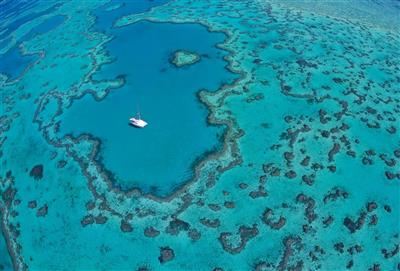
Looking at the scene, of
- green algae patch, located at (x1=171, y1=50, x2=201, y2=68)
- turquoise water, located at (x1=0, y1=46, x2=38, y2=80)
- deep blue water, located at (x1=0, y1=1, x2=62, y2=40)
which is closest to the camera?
green algae patch, located at (x1=171, y1=50, x2=201, y2=68)

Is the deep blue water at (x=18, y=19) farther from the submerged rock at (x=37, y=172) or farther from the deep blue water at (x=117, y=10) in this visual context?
the submerged rock at (x=37, y=172)

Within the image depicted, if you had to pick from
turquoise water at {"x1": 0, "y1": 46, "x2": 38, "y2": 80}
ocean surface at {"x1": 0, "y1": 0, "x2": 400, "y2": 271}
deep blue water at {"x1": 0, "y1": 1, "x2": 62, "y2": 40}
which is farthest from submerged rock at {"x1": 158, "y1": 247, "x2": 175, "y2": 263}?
deep blue water at {"x1": 0, "y1": 1, "x2": 62, "y2": 40}

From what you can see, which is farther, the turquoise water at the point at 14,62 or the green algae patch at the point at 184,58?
the turquoise water at the point at 14,62

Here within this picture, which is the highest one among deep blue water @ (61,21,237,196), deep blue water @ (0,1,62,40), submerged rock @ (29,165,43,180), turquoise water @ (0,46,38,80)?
deep blue water @ (61,21,237,196)

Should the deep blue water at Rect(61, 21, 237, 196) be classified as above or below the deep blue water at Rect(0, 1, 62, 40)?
above

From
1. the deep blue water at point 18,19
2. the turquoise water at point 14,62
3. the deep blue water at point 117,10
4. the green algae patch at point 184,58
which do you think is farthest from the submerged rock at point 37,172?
the deep blue water at point 18,19

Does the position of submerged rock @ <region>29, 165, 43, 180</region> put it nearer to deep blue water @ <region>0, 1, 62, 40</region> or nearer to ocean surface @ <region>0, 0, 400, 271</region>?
ocean surface @ <region>0, 0, 400, 271</region>

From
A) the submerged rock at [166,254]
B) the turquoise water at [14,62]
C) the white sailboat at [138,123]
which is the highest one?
the white sailboat at [138,123]
